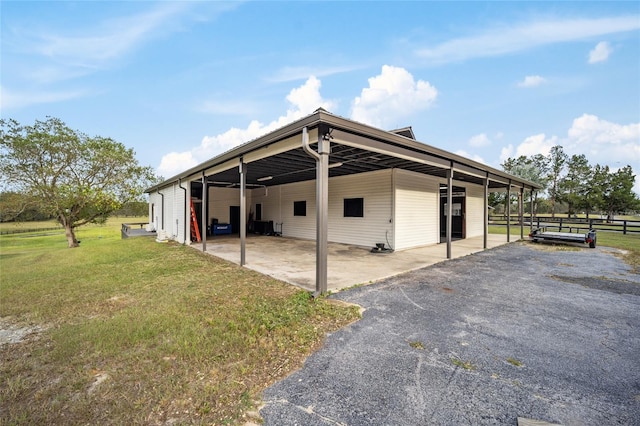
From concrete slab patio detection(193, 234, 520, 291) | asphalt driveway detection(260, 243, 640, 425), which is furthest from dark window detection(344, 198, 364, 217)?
asphalt driveway detection(260, 243, 640, 425)

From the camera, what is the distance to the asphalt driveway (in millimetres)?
1770

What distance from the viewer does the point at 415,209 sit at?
9531 mm

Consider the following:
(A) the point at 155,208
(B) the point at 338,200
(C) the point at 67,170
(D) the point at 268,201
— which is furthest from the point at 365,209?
(C) the point at 67,170

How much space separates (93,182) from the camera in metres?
15.6

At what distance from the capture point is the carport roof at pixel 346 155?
441 centimetres

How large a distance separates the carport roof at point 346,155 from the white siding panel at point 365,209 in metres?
0.42

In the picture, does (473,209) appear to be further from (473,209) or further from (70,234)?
(70,234)

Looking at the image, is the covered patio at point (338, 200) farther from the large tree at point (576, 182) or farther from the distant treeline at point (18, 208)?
the large tree at point (576, 182)

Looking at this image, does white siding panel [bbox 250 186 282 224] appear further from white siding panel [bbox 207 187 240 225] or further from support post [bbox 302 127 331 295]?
support post [bbox 302 127 331 295]

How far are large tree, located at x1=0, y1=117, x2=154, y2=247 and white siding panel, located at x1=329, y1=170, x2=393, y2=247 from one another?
553 inches

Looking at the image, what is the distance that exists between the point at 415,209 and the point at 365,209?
5.87 feet

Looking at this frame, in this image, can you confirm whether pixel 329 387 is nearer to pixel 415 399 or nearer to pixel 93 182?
pixel 415 399

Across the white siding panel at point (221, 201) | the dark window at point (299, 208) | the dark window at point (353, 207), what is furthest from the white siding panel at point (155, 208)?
the dark window at point (353, 207)

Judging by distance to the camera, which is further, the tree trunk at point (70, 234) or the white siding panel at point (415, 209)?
the tree trunk at point (70, 234)
